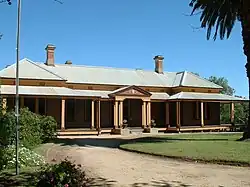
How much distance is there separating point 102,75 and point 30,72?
25.9 feet

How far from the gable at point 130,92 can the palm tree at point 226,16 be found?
31.4 feet

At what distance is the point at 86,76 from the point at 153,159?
21.6 metres

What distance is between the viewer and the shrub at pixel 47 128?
788 inches

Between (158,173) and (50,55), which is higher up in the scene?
(50,55)

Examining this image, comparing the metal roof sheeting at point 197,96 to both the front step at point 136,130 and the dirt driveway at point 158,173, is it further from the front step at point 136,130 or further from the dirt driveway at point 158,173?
the dirt driveway at point 158,173

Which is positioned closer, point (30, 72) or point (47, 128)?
point (47, 128)

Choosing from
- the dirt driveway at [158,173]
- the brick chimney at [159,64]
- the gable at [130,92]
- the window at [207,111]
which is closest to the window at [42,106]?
the gable at [130,92]

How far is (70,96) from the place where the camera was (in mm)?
28344

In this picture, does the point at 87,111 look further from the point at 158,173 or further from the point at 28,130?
the point at 158,173

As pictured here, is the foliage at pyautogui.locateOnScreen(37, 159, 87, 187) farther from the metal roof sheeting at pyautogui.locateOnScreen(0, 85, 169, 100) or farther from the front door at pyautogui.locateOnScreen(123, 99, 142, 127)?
the front door at pyautogui.locateOnScreen(123, 99, 142, 127)

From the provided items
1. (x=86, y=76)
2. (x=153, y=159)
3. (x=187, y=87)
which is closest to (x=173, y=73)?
(x=187, y=87)

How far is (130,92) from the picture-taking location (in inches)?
1258

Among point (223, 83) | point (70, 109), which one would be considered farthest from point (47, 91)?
point (223, 83)

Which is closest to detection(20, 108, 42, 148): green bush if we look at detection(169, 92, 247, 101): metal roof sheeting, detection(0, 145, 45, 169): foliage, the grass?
detection(0, 145, 45, 169): foliage
